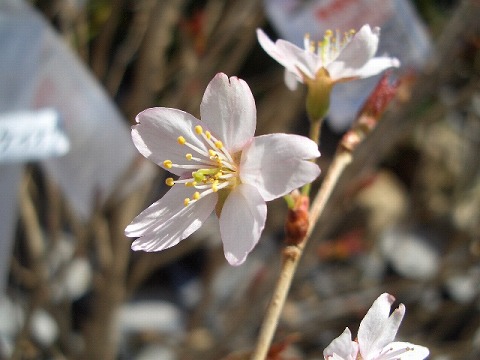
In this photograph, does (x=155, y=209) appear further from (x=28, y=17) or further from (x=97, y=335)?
(x=97, y=335)

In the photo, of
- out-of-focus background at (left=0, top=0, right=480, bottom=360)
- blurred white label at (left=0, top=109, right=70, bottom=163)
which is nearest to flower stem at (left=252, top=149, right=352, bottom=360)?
out-of-focus background at (left=0, top=0, right=480, bottom=360)

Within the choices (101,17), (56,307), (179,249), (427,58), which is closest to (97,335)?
(56,307)

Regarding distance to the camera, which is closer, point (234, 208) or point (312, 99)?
point (234, 208)

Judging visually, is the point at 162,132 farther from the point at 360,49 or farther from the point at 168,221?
the point at 360,49

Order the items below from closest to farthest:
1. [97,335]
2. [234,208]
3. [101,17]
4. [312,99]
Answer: [234,208], [312,99], [97,335], [101,17]

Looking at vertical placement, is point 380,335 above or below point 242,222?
below

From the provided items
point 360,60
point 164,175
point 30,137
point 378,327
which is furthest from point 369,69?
point 164,175
